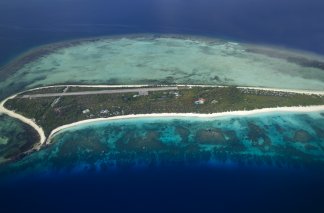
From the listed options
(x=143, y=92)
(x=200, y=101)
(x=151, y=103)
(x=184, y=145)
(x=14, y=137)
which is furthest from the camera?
(x=143, y=92)

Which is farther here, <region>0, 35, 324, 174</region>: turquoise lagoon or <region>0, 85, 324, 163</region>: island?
<region>0, 85, 324, 163</region>: island

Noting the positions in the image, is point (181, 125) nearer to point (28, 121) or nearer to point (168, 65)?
point (168, 65)

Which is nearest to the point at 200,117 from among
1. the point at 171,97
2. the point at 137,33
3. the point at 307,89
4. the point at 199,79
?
the point at 171,97

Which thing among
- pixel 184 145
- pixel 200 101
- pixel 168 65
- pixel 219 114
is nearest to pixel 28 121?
pixel 184 145

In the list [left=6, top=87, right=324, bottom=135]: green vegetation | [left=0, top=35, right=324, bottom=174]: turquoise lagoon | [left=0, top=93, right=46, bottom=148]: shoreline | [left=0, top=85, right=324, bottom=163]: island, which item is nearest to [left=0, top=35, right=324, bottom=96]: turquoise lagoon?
[left=0, top=35, right=324, bottom=174]: turquoise lagoon

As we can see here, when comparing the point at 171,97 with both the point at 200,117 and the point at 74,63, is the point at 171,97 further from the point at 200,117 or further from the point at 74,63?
the point at 74,63

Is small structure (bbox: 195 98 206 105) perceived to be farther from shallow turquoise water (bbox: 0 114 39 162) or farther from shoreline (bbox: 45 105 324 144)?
shallow turquoise water (bbox: 0 114 39 162)
